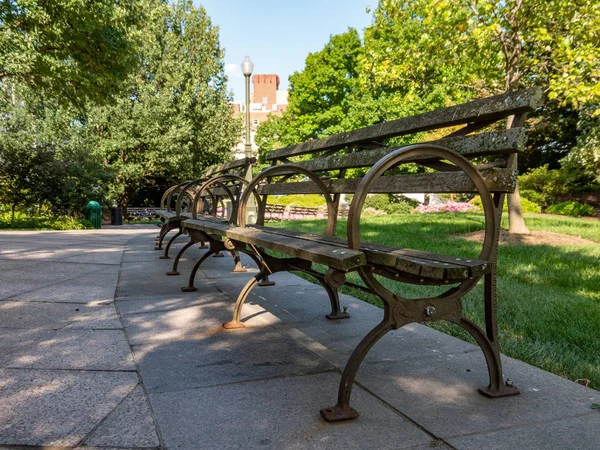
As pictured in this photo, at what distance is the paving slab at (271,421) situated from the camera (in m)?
1.80

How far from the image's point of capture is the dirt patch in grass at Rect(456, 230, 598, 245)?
8.57 meters

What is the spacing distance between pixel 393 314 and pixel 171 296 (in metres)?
2.86

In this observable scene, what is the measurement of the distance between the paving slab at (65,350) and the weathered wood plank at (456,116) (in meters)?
2.18

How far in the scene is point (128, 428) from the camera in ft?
6.17

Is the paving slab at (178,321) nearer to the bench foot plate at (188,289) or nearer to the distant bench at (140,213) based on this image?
the bench foot plate at (188,289)

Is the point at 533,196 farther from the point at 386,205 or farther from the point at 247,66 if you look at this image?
the point at 247,66

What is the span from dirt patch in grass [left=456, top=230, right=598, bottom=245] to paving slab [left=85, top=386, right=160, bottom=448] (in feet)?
25.4

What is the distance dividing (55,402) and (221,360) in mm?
895

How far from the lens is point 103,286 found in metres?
4.76

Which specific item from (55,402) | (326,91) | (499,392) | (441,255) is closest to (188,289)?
(55,402)

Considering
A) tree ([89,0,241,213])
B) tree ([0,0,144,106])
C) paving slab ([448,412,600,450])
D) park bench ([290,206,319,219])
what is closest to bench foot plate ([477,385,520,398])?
paving slab ([448,412,600,450])

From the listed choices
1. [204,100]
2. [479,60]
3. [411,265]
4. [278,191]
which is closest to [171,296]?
[278,191]

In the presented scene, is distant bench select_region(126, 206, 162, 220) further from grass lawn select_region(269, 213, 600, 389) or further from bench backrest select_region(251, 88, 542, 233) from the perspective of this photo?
bench backrest select_region(251, 88, 542, 233)

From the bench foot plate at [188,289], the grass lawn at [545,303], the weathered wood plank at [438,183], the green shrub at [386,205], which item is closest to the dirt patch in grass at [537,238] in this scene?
the grass lawn at [545,303]
